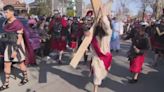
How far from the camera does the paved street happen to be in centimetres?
1010

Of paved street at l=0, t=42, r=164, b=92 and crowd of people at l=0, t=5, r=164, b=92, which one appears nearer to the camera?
crowd of people at l=0, t=5, r=164, b=92

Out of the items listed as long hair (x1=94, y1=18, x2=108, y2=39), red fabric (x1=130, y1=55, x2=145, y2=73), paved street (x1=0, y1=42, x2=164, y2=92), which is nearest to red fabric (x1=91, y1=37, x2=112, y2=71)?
long hair (x1=94, y1=18, x2=108, y2=39)

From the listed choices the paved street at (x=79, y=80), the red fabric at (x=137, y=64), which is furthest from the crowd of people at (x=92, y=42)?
the paved street at (x=79, y=80)

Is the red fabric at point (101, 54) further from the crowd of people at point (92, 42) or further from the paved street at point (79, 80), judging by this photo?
the paved street at point (79, 80)

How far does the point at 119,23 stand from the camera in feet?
64.6

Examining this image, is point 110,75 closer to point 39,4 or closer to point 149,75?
point 149,75

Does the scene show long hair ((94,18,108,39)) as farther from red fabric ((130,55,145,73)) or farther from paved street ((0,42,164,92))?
red fabric ((130,55,145,73))

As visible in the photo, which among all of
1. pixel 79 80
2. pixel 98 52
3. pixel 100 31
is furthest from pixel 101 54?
pixel 79 80

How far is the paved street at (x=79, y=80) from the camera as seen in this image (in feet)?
33.1

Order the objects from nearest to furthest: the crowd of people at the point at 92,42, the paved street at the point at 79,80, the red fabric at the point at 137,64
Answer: the crowd of people at the point at 92,42
the paved street at the point at 79,80
the red fabric at the point at 137,64

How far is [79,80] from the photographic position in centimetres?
1109

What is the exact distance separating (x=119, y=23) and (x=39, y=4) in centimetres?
4677

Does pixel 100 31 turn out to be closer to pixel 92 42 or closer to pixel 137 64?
pixel 92 42

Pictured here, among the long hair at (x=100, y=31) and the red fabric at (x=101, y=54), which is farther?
the red fabric at (x=101, y=54)
